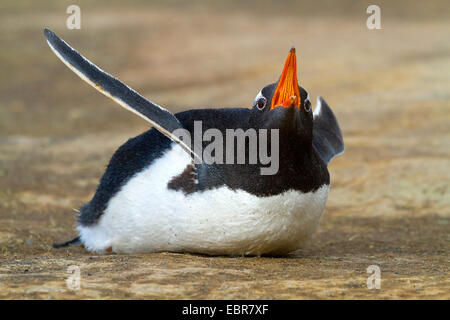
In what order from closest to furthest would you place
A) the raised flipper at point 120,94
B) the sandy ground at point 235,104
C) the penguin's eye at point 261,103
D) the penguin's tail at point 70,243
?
the sandy ground at point 235,104
the penguin's eye at point 261,103
the raised flipper at point 120,94
the penguin's tail at point 70,243

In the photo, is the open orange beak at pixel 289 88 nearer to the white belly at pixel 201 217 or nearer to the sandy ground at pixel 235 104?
the white belly at pixel 201 217

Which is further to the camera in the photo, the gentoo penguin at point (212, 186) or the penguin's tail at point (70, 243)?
the penguin's tail at point (70, 243)

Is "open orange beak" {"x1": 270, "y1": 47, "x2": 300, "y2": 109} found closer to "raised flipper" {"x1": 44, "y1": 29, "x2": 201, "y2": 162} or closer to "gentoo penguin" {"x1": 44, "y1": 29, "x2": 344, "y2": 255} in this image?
"gentoo penguin" {"x1": 44, "y1": 29, "x2": 344, "y2": 255}

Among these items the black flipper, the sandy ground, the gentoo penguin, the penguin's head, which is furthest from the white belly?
the black flipper

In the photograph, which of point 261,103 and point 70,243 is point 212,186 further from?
point 70,243

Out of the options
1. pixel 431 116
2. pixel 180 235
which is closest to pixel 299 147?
pixel 180 235

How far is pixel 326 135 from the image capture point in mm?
5855

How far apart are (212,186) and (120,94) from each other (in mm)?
851

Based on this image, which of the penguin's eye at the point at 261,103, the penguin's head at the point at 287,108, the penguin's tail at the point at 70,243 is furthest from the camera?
the penguin's tail at the point at 70,243

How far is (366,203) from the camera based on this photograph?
8.14m

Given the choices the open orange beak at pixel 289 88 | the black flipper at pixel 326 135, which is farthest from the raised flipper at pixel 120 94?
the black flipper at pixel 326 135

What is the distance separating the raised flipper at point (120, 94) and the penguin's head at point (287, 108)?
0.50 metres

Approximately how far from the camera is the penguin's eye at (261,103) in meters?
4.46

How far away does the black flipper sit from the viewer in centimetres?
557
